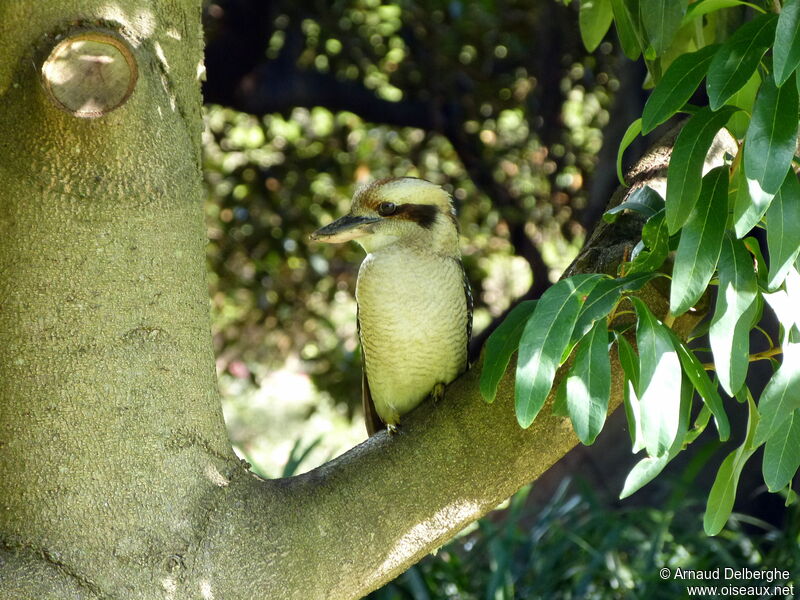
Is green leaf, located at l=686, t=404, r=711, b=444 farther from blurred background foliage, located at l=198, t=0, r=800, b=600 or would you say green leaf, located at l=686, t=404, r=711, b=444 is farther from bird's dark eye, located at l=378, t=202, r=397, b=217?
blurred background foliage, located at l=198, t=0, r=800, b=600

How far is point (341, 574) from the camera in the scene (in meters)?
1.67

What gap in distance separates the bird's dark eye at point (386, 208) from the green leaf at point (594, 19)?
57 centimetres

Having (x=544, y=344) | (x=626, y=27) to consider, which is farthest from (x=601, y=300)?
(x=626, y=27)

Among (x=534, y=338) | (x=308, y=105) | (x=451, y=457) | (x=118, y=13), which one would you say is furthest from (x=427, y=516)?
(x=308, y=105)

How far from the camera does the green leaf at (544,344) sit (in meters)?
1.38

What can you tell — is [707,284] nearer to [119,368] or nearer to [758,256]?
[758,256]

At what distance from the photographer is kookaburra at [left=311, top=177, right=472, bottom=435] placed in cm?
224

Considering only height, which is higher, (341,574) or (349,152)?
(341,574)

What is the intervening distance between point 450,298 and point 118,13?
1014mm

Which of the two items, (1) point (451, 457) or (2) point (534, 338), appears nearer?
(2) point (534, 338)

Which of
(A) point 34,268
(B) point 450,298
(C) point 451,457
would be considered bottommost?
(B) point 450,298

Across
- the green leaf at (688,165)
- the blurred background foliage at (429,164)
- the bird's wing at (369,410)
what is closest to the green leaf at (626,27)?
the green leaf at (688,165)

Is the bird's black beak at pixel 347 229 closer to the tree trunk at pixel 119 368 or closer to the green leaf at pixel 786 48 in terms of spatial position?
the tree trunk at pixel 119 368

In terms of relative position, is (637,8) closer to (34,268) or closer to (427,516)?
(427,516)
